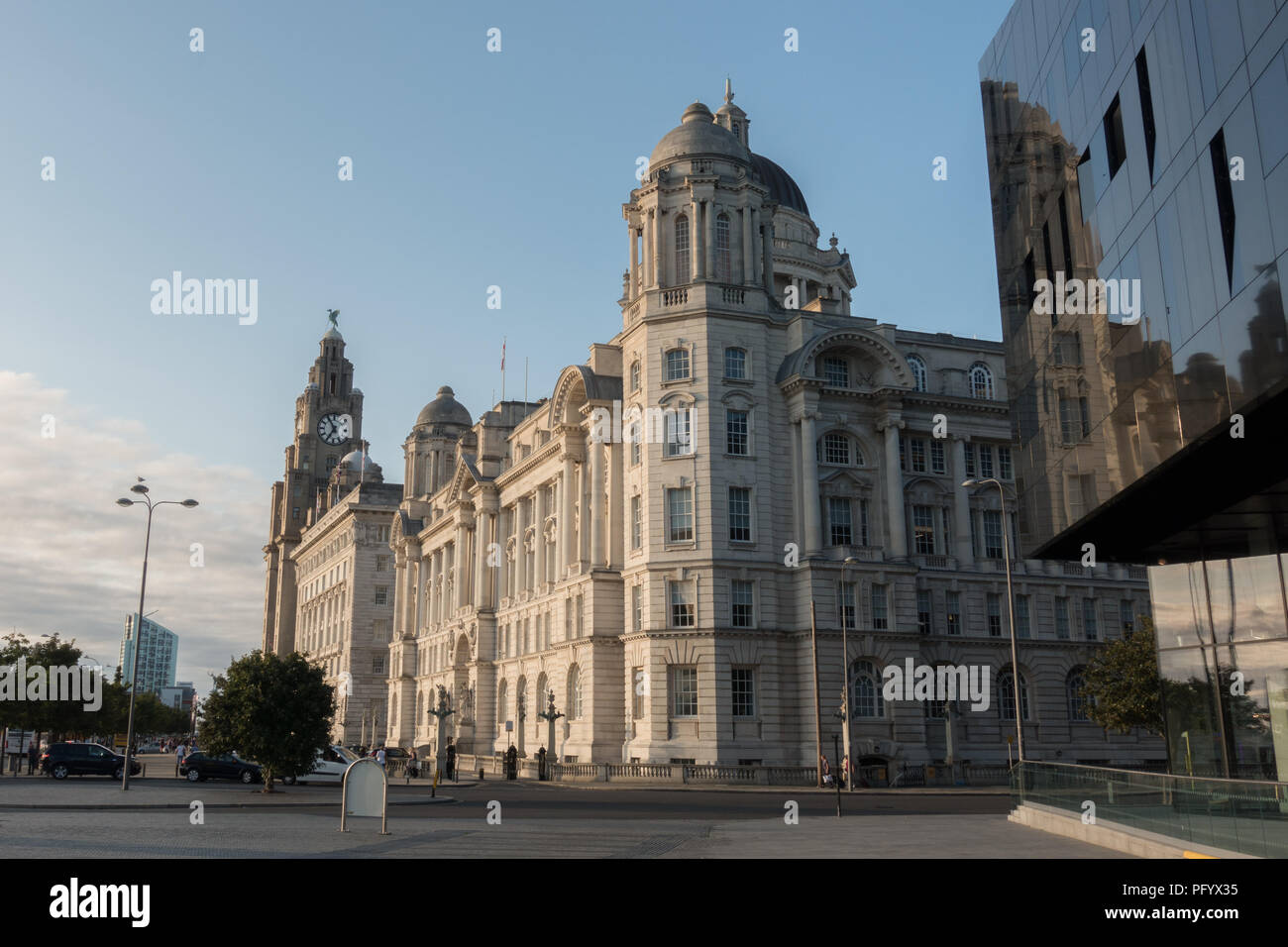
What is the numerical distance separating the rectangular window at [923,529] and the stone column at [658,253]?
19.2m

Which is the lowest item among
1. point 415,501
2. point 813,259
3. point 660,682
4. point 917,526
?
point 660,682

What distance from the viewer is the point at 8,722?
69688mm

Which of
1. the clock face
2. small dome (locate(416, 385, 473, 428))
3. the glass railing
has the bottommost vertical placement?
the glass railing

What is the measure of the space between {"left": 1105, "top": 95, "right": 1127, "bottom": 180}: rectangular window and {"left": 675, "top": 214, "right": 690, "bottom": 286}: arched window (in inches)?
1427

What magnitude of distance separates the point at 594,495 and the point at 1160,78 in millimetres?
44468

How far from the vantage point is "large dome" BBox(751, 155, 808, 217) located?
94.1m

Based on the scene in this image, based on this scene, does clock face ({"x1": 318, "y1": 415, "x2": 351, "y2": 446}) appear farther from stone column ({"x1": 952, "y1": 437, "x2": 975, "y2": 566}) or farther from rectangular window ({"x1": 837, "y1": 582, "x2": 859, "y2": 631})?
rectangular window ({"x1": 837, "y1": 582, "x2": 859, "y2": 631})

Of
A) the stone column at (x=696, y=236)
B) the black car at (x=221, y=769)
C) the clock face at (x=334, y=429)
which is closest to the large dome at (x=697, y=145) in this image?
the stone column at (x=696, y=236)

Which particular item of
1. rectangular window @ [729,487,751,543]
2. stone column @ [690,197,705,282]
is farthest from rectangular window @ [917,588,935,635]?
stone column @ [690,197,705,282]

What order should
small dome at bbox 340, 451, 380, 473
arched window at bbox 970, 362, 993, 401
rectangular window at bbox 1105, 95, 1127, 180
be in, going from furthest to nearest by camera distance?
small dome at bbox 340, 451, 380, 473, arched window at bbox 970, 362, 993, 401, rectangular window at bbox 1105, 95, 1127, 180

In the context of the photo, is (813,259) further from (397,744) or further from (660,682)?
(397,744)

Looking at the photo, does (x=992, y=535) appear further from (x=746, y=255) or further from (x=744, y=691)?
(x=746, y=255)
